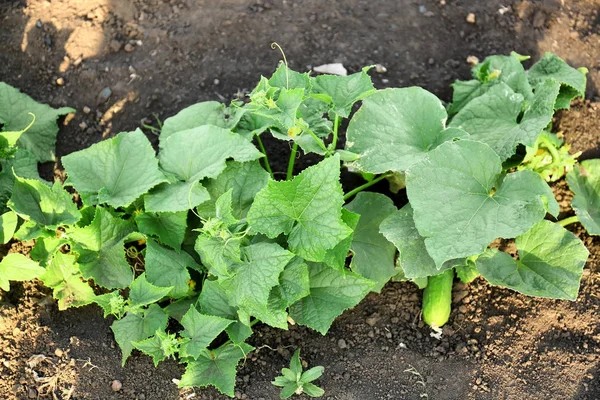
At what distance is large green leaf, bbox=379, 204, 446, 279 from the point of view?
10.7ft

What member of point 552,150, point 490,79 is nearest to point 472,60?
point 490,79

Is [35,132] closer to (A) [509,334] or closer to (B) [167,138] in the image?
(B) [167,138]

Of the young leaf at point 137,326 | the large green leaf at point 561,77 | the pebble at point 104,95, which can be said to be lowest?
the young leaf at point 137,326

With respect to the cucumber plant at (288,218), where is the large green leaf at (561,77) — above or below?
above

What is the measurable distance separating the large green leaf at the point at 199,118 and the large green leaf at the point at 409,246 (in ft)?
3.44

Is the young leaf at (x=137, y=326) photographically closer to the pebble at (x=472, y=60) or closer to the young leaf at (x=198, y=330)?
the young leaf at (x=198, y=330)

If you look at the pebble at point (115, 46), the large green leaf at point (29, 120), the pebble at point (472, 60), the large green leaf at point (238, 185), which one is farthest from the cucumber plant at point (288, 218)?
the pebble at point (115, 46)

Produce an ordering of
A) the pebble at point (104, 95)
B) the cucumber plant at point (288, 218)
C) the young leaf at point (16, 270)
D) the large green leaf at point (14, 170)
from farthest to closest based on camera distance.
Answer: the pebble at point (104, 95), the large green leaf at point (14, 170), the young leaf at point (16, 270), the cucumber plant at point (288, 218)

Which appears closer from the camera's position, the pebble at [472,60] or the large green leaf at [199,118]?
the large green leaf at [199,118]

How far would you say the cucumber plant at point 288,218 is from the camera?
305 cm

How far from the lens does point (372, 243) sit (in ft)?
11.5

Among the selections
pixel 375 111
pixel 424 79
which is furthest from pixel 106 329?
pixel 424 79

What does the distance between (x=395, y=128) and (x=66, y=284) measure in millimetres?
1876

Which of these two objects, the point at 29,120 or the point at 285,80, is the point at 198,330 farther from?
the point at 29,120
